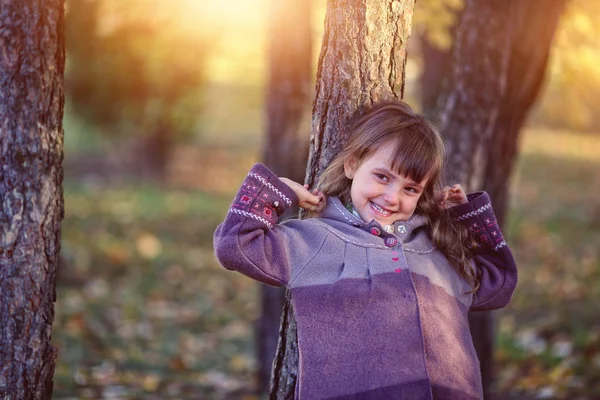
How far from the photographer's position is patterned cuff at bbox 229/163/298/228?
8.86ft

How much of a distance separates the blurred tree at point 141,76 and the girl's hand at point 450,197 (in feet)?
32.3

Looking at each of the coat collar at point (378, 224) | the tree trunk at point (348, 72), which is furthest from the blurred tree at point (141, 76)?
the coat collar at point (378, 224)

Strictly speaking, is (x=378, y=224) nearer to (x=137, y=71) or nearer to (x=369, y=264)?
(x=369, y=264)

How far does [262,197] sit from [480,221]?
976 millimetres

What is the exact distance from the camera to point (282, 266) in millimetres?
2711

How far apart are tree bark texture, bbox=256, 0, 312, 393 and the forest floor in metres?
0.77

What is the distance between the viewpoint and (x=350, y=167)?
290 cm

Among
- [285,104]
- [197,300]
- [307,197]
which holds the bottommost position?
[197,300]

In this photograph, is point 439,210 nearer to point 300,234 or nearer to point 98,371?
point 300,234

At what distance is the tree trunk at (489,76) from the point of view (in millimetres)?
4391

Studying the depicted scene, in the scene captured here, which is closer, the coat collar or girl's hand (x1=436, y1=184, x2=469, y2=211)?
the coat collar

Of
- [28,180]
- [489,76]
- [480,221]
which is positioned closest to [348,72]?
[480,221]

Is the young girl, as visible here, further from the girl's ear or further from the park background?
the park background

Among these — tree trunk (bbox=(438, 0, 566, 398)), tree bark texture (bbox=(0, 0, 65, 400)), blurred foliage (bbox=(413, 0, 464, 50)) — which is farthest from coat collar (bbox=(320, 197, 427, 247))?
blurred foliage (bbox=(413, 0, 464, 50))
